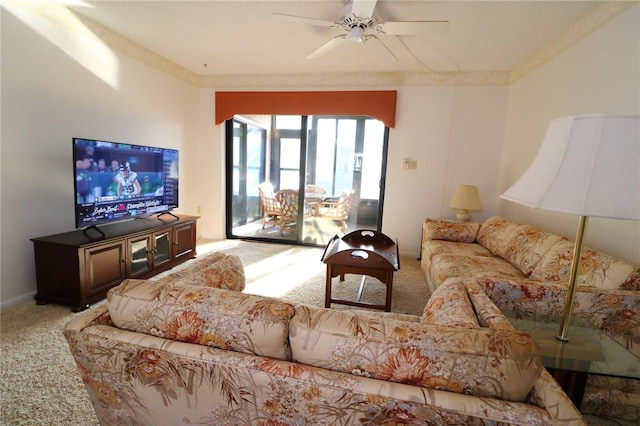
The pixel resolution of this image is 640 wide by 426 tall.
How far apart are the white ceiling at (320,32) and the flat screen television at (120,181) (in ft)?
3.88

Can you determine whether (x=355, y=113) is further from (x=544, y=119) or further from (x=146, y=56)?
(x=146, y=56)

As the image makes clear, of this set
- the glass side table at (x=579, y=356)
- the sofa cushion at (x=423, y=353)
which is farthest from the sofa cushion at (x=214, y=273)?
the glass side table at (x=579, y=356)

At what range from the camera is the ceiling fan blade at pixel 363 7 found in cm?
205

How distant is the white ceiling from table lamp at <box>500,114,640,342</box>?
6.32ft

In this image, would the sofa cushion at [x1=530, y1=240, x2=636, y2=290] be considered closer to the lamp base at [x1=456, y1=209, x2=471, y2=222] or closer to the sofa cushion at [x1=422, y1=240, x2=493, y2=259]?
the sofa cushion at [x1=422, y1=240, x2=493, y2=259]

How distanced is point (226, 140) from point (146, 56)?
4.97 ft

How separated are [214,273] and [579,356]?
1.64 meters

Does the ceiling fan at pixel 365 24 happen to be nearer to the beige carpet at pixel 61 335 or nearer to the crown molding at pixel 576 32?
the crown molding at pixel 576 32

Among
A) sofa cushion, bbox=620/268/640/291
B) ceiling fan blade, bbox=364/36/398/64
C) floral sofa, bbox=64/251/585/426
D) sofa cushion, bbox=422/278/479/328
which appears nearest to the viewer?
floral sofa, bbox=64/251/585/426

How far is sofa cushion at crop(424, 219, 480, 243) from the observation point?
346cm

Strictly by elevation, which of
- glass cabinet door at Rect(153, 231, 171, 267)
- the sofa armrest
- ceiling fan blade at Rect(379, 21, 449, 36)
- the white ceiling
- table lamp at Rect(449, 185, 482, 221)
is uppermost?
the white ceiling

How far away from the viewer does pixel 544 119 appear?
9.92ft

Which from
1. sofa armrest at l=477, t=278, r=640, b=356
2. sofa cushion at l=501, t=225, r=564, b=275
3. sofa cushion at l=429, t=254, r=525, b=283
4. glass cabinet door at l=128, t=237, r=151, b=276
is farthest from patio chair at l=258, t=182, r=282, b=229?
sofa armrest at l=477, t=278, r=640, b=356

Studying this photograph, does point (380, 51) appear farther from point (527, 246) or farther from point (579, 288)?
point (579, 288)
